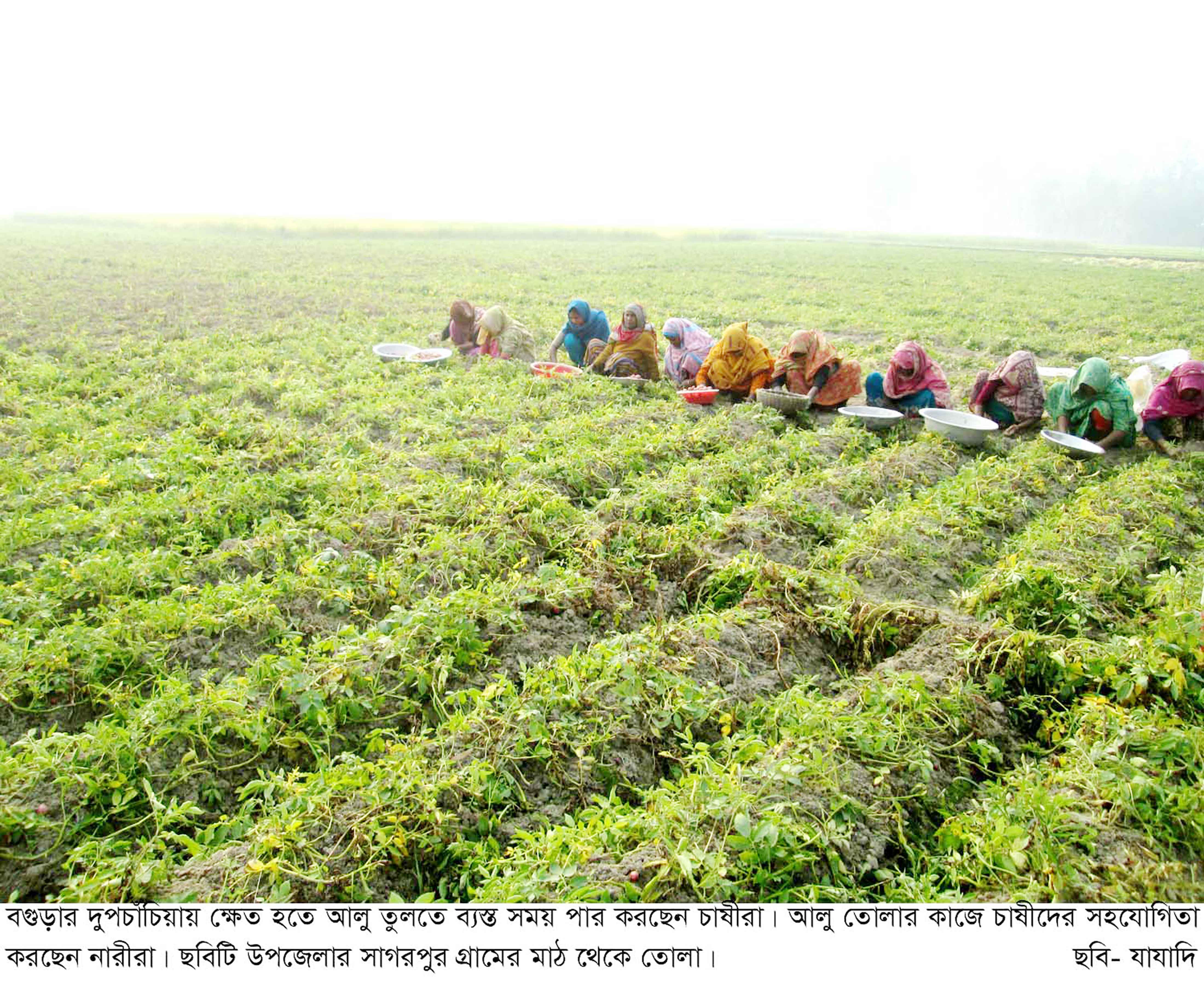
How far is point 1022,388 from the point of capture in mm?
8391

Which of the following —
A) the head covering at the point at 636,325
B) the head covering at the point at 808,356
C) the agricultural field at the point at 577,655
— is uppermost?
the head covering at the point at 636,325

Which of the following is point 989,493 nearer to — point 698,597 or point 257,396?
point 698,597

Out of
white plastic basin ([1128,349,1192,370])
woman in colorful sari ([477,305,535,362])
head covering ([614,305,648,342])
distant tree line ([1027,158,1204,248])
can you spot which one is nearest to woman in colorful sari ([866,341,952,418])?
head covering ([614,305,648,342])

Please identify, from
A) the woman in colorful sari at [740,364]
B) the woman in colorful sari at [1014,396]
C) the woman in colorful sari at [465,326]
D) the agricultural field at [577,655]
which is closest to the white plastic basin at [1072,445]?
the agricultural field at [577,655]

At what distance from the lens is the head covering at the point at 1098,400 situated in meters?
7.75

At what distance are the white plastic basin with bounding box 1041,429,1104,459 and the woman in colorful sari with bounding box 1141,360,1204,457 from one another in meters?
0.57

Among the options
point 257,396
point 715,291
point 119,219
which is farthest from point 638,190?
point 257,396

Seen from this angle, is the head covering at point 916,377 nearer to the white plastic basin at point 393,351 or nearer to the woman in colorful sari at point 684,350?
the woman in colorful sari at point 684,350

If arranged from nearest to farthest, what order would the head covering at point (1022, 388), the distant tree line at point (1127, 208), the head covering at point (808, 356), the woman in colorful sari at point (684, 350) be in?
1. the head covering at point (1022, 388)
2. the head covering at point (808, 356)
3. the woman in colorful sari at point (684, 350)
4. the distant tree line at point (1127, 208)

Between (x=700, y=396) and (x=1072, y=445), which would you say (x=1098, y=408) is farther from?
(x=700, y=396)

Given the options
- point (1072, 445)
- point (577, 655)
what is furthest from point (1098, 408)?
point (577, 655)

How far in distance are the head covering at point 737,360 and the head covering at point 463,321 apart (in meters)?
4.22

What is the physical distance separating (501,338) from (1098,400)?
7.56m

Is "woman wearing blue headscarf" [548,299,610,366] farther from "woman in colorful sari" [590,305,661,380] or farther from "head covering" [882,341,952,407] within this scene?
"head covering" [882,341,952,407]
